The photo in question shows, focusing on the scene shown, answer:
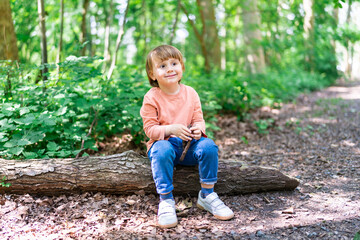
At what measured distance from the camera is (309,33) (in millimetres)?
10953

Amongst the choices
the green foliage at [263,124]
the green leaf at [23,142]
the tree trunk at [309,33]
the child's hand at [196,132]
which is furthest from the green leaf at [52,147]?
the tree trunk at [309,33]

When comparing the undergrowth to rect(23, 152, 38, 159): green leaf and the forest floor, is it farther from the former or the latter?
the forest floor

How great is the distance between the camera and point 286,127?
17.0ft

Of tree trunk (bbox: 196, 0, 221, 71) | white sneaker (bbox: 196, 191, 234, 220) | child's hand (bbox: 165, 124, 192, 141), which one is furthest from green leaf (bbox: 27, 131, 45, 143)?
tree trunk (bbox: 196, 0, 221, 71)

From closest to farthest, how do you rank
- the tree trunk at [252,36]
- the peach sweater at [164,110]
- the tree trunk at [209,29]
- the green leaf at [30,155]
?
1. the peach sweater at [164,110]
2. the green leaf at [30,155]
3. the tree trunk at [209,29]
4. the tree trunk at [252,36]

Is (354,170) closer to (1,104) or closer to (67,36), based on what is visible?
(1,104)

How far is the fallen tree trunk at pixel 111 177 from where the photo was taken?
95.9 inches

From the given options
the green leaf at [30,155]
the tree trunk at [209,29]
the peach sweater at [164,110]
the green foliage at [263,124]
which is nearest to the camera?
the peach sweater at [164,110]

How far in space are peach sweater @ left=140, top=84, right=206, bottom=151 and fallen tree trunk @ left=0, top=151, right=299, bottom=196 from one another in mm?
340

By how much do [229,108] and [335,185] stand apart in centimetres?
303

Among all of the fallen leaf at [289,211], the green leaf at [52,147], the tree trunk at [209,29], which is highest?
the tree trunk at [209,29]

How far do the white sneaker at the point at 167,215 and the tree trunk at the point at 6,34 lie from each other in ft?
9.47

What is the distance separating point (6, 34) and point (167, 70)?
8.53 ft

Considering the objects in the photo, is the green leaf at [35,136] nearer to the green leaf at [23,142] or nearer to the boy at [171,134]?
the green leaf at [23,142]
